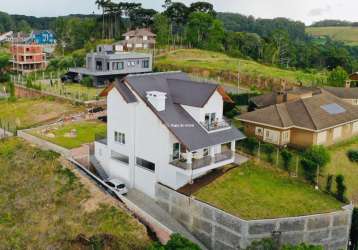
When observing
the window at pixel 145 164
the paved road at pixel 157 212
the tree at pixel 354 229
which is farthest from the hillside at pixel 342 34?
the paved road at pixel 157 212

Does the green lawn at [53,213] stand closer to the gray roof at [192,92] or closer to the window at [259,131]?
the gray roof at [192,92]

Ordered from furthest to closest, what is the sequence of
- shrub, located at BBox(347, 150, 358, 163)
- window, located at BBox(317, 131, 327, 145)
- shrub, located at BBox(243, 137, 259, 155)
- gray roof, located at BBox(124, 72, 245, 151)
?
shrub, located at BBox(347, 150, 358, 163), window, located at BBox(317, 131, 327, 145), shrub, located at BBox(243, 137, 259, 155), gray roof, located at BBox(124, 72, 245, 151)

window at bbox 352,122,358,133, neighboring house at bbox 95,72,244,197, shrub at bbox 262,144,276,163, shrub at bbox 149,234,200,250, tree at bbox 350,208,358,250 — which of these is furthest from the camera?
window at bbox 352,122,358,133

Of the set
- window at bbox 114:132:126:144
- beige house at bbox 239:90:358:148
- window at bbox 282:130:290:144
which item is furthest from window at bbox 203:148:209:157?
window at bbox 282:130:290:144

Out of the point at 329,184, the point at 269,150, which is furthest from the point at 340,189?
the point at 269,150

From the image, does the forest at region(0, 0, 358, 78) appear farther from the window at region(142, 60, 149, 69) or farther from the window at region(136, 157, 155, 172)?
the window at region(136, 157, 155, 172)

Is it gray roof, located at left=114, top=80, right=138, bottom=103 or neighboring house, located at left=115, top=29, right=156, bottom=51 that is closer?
gray roof, located at left=114, top=80, right=138, bottom=103

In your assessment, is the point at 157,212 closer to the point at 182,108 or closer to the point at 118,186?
the point at 118,186

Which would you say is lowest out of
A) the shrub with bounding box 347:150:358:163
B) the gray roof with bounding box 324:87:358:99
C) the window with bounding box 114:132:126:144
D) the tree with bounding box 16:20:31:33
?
the shrub with bounding box 347:150:358:163
